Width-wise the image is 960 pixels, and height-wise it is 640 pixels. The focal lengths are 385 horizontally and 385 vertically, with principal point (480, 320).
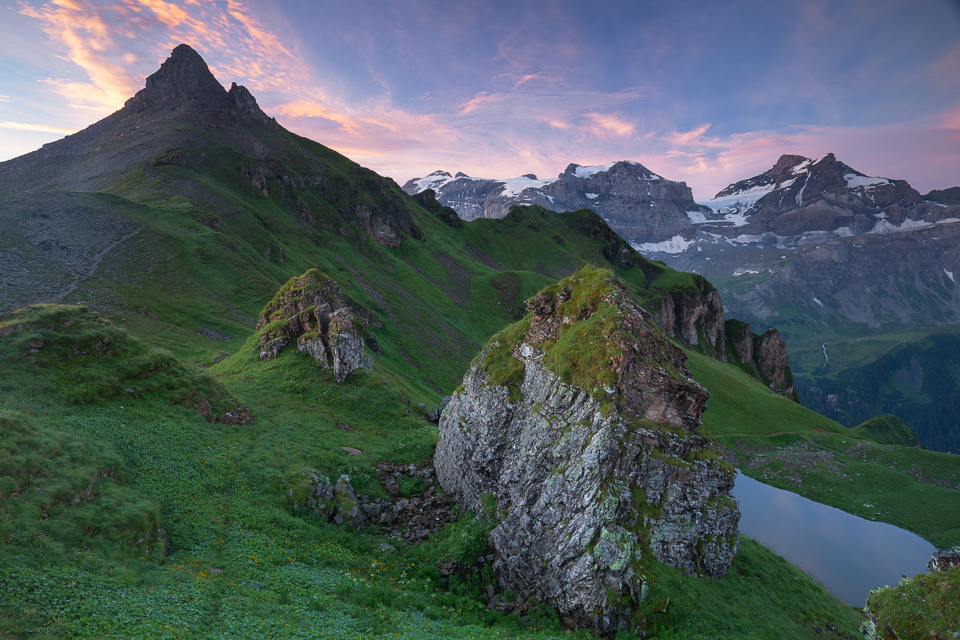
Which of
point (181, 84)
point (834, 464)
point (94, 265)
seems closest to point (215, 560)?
point (94, 265)

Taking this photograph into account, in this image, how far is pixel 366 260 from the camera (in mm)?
132375

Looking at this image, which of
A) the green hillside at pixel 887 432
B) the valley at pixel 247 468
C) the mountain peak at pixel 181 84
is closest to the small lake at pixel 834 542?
the valley at pixel 247 468

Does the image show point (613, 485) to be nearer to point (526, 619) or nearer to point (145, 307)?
point (526, 619)

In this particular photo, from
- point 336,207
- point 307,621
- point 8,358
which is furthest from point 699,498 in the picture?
point 336,207

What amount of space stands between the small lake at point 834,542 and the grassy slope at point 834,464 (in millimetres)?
3109

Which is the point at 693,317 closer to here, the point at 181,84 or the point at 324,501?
the point at 324,501

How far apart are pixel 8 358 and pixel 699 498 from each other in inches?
1644

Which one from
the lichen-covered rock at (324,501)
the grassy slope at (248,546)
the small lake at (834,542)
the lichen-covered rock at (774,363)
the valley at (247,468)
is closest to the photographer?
the grassy slope at (248,546)

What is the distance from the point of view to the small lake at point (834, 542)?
49619mm

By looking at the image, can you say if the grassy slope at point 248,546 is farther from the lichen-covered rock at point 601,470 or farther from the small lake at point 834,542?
the small lake at point 834,542

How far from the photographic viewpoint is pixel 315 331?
4400cm

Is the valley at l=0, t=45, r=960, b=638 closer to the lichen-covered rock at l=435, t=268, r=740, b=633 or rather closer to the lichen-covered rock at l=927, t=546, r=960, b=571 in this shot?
the lichen-covered rock at l=435, t=268, r=740, b=633

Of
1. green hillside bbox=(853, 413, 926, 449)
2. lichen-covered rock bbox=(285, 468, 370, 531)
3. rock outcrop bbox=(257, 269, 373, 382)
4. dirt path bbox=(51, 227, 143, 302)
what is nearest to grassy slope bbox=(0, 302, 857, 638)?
lichen-covered rock bbox=(285, 468, 370, 531)

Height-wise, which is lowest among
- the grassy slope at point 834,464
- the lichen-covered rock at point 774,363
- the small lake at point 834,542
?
the small lake at point 834,542
